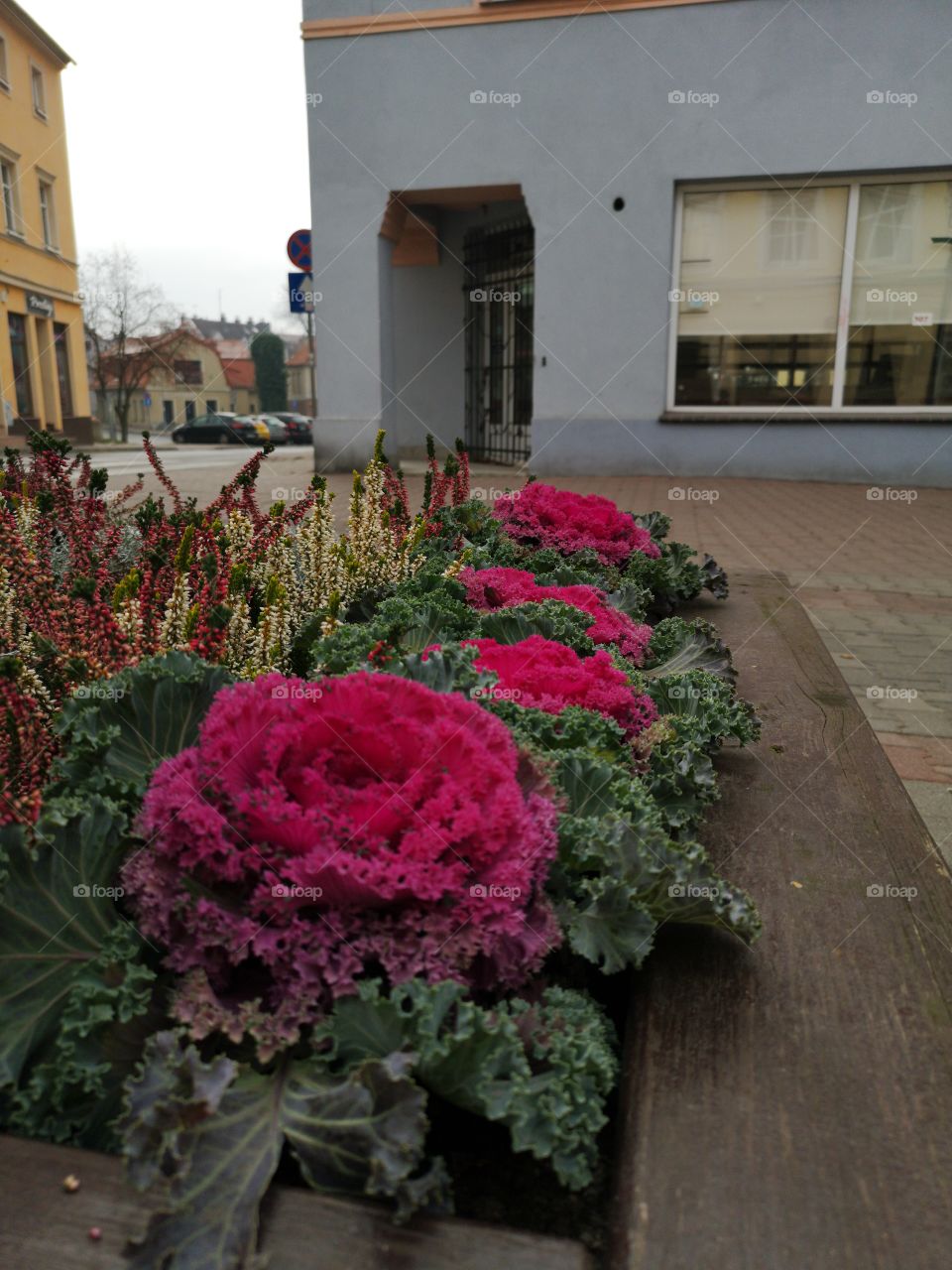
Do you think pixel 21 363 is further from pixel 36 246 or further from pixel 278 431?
pixel 278 431

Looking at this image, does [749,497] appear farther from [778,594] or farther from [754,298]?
[778,594]

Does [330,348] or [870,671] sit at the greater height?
[330,348]

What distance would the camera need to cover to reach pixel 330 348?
14.2 metres

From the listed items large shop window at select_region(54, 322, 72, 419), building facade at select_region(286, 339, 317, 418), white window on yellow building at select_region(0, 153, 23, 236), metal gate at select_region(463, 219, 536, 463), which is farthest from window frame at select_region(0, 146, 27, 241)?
building facade at select_region(286, 339, 317, 418)

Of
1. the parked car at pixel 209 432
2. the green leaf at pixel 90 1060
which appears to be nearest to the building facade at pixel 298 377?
the parked car at pixel 209 432

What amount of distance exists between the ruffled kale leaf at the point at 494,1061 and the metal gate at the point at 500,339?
13.9m

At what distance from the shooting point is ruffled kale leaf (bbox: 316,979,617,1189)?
1.38 m

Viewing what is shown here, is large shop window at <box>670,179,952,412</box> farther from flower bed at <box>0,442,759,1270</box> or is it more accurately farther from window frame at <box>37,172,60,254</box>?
window frame at <box>37,172,60,254</box>

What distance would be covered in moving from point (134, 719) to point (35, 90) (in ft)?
119

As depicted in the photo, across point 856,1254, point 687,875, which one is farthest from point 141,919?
point 856,1254

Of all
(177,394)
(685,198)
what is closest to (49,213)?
(685,198)

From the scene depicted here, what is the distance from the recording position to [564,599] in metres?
3.61

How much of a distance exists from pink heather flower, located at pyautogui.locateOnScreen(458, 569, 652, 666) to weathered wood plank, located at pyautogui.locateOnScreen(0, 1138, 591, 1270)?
2.25 meters

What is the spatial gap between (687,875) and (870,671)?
3.44 meters
